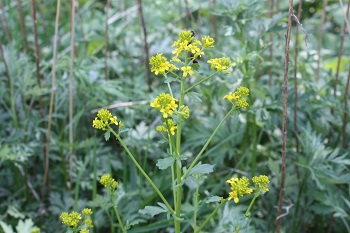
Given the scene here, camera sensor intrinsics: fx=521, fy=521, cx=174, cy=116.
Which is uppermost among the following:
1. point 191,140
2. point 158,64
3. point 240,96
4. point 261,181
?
point 158,64

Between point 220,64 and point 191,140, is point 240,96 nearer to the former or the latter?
point 220,64

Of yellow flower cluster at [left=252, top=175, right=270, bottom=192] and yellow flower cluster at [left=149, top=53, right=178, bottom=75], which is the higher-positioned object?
yellow flower cluster at [left=149, top=53, right=178, bottom=75]

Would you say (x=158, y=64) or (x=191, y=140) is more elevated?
(x=158, y=64)

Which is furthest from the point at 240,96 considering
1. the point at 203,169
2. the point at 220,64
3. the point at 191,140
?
the point at 191,140

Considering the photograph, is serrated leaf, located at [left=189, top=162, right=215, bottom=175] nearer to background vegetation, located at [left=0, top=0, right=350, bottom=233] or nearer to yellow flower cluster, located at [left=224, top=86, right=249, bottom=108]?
yellow flower cluster, located at [left=224, top=86, right=249, bottom=108]

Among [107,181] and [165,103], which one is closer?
[165,103]

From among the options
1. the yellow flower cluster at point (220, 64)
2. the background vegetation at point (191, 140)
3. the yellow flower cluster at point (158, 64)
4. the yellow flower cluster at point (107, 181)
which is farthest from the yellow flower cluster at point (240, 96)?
the background vegetation at point (191, 140)

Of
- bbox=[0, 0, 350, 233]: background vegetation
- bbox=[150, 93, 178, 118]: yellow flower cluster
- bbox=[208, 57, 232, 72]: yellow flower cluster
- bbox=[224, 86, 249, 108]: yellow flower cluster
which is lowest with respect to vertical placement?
bbox=[0, 0, 350, 233]: background vegetation

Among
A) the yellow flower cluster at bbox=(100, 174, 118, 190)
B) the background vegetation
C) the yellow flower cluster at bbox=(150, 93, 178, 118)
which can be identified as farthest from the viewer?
the background vegetation

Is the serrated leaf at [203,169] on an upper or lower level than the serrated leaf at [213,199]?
upper

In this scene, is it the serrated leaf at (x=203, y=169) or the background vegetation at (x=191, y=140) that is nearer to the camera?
the serrated leaf at (x=203, y=169)

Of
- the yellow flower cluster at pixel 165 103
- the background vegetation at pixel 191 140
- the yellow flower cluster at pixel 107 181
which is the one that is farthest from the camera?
the background vegetation at pixel 191 140

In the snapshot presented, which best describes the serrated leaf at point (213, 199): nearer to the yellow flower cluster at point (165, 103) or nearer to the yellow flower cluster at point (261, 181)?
the yellow flower cluster at point (261, 181)

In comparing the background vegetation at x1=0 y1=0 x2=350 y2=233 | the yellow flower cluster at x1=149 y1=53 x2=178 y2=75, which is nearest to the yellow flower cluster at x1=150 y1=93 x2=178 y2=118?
the yellow flower cluster at x1=149 y1=53 x2=178 y2=75
